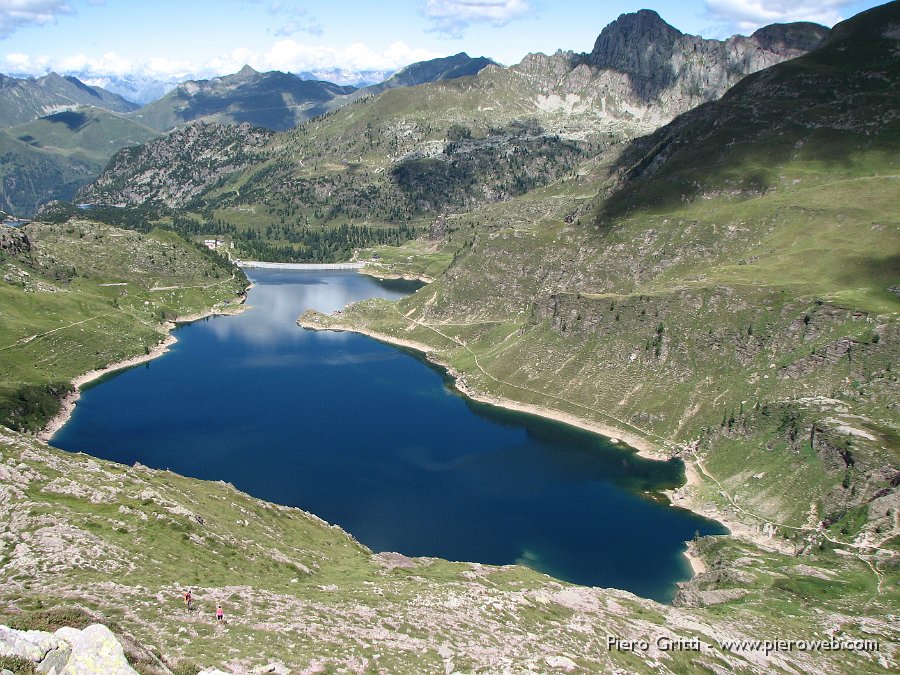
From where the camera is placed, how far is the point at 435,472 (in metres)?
153

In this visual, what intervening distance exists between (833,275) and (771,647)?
440 ft

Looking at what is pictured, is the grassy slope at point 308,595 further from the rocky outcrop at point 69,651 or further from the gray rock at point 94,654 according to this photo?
the rocky outcrop at point 69,651

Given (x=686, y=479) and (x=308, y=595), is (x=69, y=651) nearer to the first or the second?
(x=308, y=595)

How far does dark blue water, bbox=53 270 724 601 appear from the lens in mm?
122375

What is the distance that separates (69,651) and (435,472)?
395 ft

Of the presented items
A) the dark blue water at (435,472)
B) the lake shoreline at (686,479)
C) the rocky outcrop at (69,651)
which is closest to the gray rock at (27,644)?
the rocky outcrop at (69,651)

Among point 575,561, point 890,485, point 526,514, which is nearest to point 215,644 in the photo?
point 575,561

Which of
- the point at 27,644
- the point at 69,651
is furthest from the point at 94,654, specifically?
the point at 27,644

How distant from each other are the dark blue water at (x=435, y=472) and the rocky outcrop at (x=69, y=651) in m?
86.0

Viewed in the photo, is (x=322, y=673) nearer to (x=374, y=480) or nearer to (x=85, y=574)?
(x=85, y=574)

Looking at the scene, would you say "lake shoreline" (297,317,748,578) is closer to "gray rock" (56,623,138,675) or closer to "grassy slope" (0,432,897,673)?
"grassy slope" (0,432,897,673)

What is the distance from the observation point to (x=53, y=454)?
9788 centimetres

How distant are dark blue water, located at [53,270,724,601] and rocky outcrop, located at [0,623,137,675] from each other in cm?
8601

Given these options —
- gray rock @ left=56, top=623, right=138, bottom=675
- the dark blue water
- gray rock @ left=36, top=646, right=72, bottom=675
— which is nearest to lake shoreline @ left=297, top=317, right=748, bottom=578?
the dark blue water
